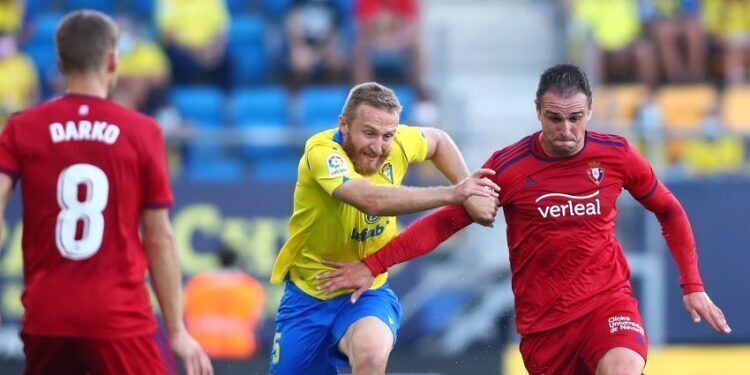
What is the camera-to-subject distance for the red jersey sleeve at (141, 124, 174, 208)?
5.66m

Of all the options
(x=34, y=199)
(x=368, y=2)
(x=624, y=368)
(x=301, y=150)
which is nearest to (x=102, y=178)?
(x=34, y=199)

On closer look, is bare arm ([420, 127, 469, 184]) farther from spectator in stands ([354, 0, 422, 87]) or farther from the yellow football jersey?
spectator in stands ([354, 0, 422, 87])

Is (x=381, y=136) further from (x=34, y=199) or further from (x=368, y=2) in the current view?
(x=368, y=2)

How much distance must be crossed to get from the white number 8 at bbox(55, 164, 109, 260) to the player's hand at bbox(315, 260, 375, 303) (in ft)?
6.16

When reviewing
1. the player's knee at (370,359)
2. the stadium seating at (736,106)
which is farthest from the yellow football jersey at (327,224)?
the stadium seating at (736,106)

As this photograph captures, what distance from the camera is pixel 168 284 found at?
5.64 m

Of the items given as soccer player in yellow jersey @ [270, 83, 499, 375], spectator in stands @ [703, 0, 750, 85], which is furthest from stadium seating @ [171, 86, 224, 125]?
soccer player in yellow jersey @ [270, 83, 499, 375]

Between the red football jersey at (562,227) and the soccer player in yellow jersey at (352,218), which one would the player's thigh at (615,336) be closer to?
the red football jersey at (562,227)

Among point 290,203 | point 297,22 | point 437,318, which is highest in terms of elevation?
point 297,22

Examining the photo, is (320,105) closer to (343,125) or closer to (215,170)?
(215,170)

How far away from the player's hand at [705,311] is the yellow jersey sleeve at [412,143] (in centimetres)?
167

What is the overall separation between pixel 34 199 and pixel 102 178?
0.31 metres

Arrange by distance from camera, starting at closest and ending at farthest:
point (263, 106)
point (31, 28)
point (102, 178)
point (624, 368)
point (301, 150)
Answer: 1. point (102, 178)
2. point (624, 368)
3. point (301, 150)
4. point (263, 106)
5. point (31, 28)

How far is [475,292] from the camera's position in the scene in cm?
1359
